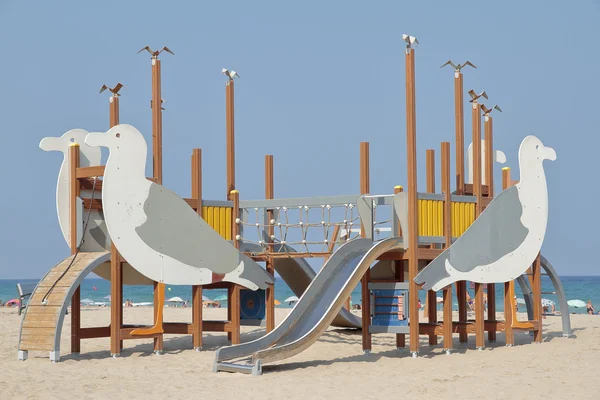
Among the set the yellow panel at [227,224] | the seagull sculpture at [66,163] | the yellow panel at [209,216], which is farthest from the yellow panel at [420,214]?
A: the seagull sculpture at [66,163]

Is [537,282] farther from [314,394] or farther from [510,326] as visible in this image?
[314,394]

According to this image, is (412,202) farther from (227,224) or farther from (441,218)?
(227,224)

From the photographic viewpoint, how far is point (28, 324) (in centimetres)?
1467

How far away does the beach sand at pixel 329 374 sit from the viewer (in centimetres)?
1143

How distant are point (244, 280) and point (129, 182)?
112 inches

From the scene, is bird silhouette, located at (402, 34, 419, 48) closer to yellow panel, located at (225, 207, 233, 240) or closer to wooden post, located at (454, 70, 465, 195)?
wooden post, located at (454, 70, 465, 195)

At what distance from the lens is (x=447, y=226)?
15562 mm

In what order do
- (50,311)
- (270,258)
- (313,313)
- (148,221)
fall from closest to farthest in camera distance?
(313,313)
(50,311)
(148,221)
(270,258)

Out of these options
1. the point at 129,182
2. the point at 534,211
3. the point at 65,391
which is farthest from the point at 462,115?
the point at 65,391

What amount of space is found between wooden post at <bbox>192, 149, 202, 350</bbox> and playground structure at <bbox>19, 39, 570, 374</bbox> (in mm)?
22

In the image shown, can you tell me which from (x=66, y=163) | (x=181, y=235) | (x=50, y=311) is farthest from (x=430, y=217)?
(x=66, y=163)

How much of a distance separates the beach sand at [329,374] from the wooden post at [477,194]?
1.03ft

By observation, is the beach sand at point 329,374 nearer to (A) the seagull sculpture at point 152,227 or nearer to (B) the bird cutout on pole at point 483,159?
(A) the seagull sculpture at point 152,227

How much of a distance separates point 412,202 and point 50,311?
565cm
